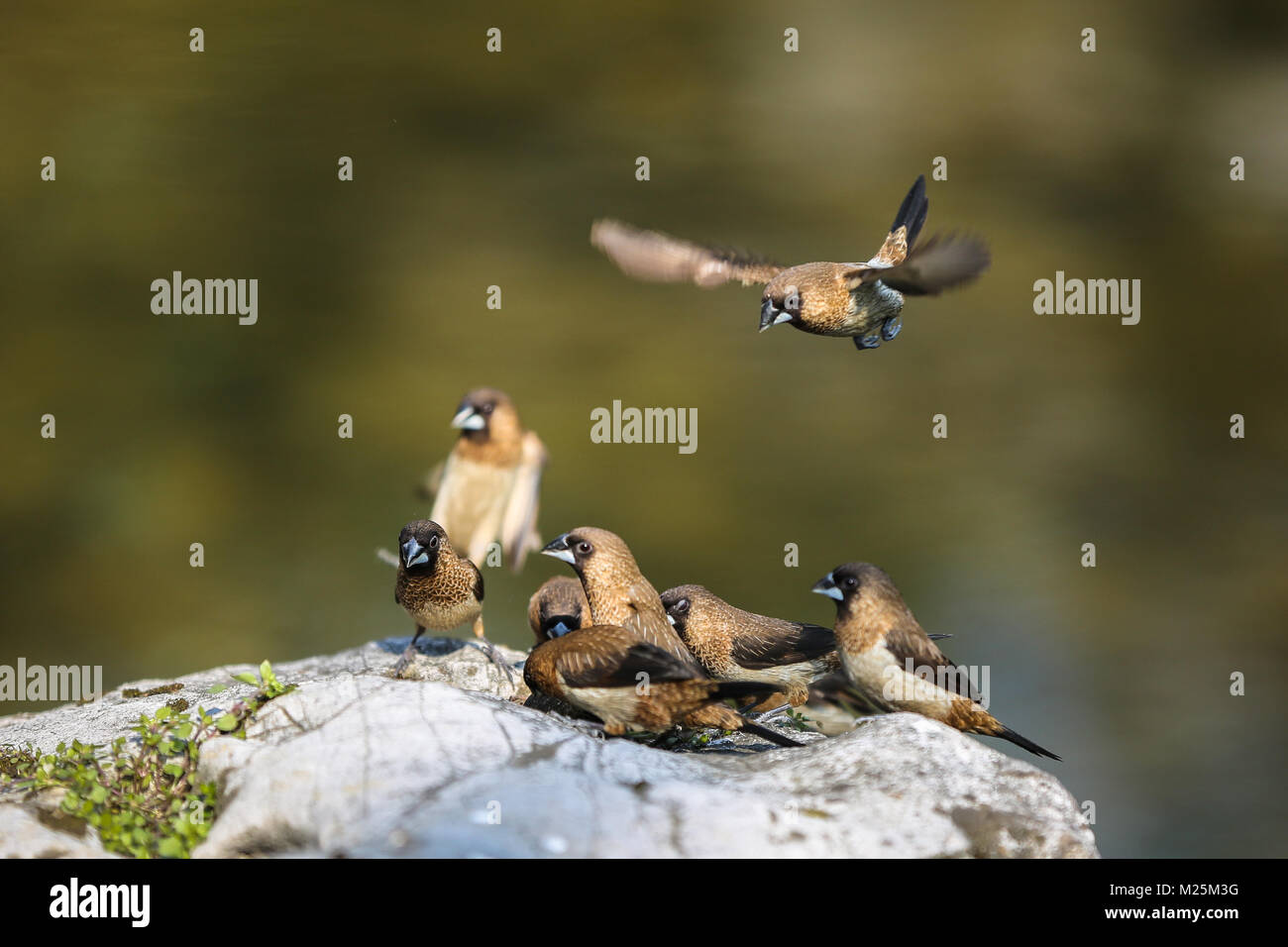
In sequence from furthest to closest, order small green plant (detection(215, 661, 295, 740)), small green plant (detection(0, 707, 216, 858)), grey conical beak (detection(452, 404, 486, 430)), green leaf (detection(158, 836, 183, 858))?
grey conical beak (detection(452, 404, 486, 430)) < small green plant (detection(215, 661, 295, 740)) < small green plant (detection(0, 707, 216, 858)) < green leaf (detection(158, 836, 183, 858))

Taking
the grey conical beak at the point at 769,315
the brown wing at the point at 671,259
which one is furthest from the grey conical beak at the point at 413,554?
the grey conical beak at the point at 769,315

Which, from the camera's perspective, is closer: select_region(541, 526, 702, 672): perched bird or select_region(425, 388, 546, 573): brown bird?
select_region(541, 526, 702, 672): perched bird

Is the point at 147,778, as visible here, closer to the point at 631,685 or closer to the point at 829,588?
the point at 631,685

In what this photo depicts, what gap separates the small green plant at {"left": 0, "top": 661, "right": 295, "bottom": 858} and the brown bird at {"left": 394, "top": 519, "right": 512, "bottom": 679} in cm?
135

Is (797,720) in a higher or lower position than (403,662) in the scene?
lower

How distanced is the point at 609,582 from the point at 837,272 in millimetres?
1863

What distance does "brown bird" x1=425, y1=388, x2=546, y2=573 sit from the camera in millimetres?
7613

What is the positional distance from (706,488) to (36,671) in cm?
766

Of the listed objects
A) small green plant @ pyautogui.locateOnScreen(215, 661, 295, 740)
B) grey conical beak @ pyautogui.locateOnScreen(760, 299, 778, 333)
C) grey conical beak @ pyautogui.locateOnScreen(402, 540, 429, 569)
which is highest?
grey conical beak @ pyautogui.locateOnScreen(760, 299, 778, 333)

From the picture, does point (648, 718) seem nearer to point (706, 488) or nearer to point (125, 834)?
point (125, 834)

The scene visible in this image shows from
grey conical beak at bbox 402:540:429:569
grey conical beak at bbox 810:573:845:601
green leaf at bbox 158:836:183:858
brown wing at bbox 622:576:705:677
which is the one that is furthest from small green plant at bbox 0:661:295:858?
grey conical beak at bbox 810:573:845:601

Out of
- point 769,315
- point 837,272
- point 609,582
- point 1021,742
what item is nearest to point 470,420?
point 609,582

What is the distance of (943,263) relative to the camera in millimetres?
4363

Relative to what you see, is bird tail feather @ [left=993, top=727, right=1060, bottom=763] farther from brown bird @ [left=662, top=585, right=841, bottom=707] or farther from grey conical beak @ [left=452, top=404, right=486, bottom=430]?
grey conical beak @ [left=452, top=404, right=486, bottom=430]
